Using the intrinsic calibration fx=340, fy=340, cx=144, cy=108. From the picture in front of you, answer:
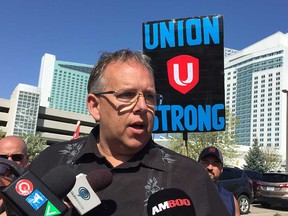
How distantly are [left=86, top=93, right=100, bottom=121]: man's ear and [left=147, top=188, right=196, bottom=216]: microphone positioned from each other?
588 millimetres

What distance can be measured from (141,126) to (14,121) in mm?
62461

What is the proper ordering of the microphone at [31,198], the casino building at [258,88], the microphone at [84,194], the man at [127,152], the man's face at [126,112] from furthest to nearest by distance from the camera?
the casino building at [258,88] < the man's face at [126,112] < the man at [127,152] < the microphone at [84,194] < the microphone at [31,198]

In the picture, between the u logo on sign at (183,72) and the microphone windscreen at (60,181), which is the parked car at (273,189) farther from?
the microphone windscreen at (60,181)

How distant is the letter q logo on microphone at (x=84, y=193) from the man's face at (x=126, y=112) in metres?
0.40

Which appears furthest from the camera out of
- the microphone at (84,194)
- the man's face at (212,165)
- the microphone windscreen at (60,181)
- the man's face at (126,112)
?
the man's face at (212,165)

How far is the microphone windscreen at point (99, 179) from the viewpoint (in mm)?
1302

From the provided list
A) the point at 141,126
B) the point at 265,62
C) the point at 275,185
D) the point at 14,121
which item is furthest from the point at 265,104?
the point at 141,126

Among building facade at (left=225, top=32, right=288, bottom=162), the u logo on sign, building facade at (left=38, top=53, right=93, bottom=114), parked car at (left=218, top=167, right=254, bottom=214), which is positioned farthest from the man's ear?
building facade at (left=38, top=53, right=93, bottom=114)

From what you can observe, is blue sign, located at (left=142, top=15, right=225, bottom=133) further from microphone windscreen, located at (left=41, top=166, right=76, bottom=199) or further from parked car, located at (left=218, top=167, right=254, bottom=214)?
parked car, located at (left=218, top=167, right=254, bottom=214)

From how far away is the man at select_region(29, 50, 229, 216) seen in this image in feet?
4.66

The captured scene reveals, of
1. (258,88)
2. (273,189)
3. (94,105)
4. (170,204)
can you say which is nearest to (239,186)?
(273,189)

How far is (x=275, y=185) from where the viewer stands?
40.9 feet

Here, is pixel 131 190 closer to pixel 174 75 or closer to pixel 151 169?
pixel 151 169

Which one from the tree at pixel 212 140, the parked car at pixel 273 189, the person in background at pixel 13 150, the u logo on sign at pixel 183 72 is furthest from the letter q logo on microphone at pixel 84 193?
the tree at pixel 212 140
